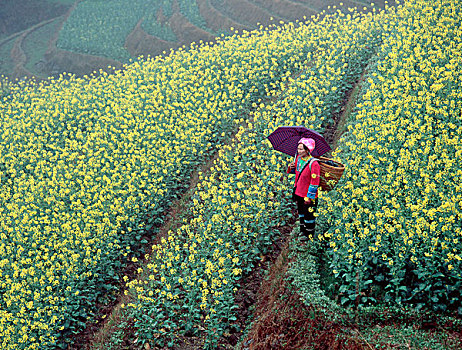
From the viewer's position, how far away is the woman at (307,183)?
8133 millimetres

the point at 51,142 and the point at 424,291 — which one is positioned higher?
the point at 424,291

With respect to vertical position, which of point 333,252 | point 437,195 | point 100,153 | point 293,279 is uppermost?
point 437,195

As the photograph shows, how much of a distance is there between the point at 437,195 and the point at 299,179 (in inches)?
93.4

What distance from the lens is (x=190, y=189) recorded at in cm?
1291

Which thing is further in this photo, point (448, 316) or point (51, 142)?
point (51, 142)

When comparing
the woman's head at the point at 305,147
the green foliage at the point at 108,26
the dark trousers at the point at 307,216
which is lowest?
the green foliage at the point at 108,26

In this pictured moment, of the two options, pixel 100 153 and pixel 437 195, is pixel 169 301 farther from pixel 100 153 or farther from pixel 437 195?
pixel 100 153

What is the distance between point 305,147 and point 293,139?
61 cm

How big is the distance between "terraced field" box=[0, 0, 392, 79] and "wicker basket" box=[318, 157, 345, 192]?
56.2ft

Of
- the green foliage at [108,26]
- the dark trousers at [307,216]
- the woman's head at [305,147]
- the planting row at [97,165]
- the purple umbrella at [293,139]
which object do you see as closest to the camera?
the woman's head at [305,147]

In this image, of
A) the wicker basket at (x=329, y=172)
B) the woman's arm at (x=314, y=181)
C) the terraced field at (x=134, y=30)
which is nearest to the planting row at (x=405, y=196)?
the wicker basket at (x=329, y=172)

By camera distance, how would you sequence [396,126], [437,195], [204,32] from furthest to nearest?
[204,32], [396,126], [437,195]

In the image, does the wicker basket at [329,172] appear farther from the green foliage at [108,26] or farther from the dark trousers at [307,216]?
the green foliage at [108,26]

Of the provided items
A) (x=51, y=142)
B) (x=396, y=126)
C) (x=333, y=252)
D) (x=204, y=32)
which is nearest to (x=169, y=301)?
(x=333, y=252)
